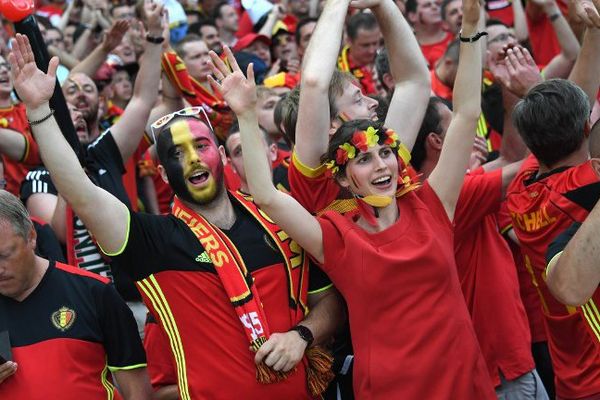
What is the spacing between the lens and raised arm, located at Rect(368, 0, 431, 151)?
447 centimetres

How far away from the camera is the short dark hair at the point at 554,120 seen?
434 centimetres

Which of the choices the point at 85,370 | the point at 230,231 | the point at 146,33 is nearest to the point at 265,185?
the point at 230,231

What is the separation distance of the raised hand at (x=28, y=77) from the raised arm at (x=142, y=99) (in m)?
1.97

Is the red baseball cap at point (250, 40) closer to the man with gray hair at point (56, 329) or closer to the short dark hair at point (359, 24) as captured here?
the short dark hair at point (359, 24)

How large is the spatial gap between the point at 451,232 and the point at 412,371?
626mm

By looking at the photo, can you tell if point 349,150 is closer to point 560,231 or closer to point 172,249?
point 172,249

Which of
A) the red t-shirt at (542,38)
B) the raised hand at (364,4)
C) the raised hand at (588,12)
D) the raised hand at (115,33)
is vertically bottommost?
the red t-shirt at (542,38)

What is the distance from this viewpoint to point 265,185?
3824 millimetres

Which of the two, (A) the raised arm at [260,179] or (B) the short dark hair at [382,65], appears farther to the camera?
(B) the short dark hair at [382,65]

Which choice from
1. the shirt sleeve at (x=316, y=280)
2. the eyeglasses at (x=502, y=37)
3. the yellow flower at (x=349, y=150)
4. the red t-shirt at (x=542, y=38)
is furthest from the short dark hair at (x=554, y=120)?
the red t-shirt at (x=542, y=38)

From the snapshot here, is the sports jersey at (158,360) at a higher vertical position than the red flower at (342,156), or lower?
lower

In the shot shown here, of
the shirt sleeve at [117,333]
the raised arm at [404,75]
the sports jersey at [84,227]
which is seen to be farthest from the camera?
the sports jersey at [84,227]

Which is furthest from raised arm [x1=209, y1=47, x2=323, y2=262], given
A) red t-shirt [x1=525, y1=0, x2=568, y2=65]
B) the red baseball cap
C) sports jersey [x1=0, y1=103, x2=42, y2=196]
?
red t-shirt [x1=525, y1=0, x2=568, y2=65]

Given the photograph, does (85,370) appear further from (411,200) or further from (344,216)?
(411,200)
